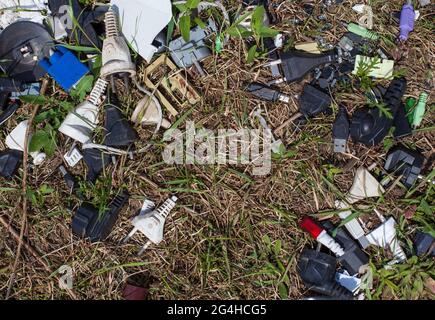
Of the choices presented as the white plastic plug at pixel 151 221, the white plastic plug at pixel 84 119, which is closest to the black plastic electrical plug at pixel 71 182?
the white plastic plug at pixel 84 119

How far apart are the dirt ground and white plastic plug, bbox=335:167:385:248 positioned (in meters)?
0.04

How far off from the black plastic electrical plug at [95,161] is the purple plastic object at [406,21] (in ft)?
5.02

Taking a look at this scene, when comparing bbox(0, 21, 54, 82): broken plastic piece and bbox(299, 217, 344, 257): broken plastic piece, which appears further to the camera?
bbox(0, 21, 54, 82): broken plastic piece

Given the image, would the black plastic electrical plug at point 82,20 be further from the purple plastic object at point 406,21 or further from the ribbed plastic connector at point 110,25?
the purple plastic object at point 406,21

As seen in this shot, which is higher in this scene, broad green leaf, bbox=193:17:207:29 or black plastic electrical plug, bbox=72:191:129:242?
broad green leaf, bbox=193:17:207:29

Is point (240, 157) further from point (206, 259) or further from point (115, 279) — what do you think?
point (115, 279)

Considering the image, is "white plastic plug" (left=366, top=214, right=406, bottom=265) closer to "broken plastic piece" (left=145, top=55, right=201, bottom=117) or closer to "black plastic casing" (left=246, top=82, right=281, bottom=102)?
"black plastic casing" (left=246, top=82, right=281, bottom=102)

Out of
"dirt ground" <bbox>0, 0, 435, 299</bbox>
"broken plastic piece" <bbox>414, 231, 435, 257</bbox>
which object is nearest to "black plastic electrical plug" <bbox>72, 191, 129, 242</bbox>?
"dirt ground" <bbox>0, 0, 435, 299</bbox>

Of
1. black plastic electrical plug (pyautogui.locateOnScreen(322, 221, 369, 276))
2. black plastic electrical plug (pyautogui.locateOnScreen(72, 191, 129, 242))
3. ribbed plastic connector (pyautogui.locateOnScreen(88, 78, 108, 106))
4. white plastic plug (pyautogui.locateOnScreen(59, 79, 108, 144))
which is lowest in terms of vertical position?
black plastic electrical plug (pyautogui.locateOnScreen(322, 221, 369, 276))

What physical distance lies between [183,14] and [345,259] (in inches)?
53.7

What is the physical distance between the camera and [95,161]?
2.48 metres

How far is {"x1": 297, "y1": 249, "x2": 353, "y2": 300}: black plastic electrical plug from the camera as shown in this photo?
237 cm

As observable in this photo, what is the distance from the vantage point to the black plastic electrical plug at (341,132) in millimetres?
2457

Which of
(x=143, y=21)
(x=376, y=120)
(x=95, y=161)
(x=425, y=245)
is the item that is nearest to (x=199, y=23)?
(x=143, y=21)
